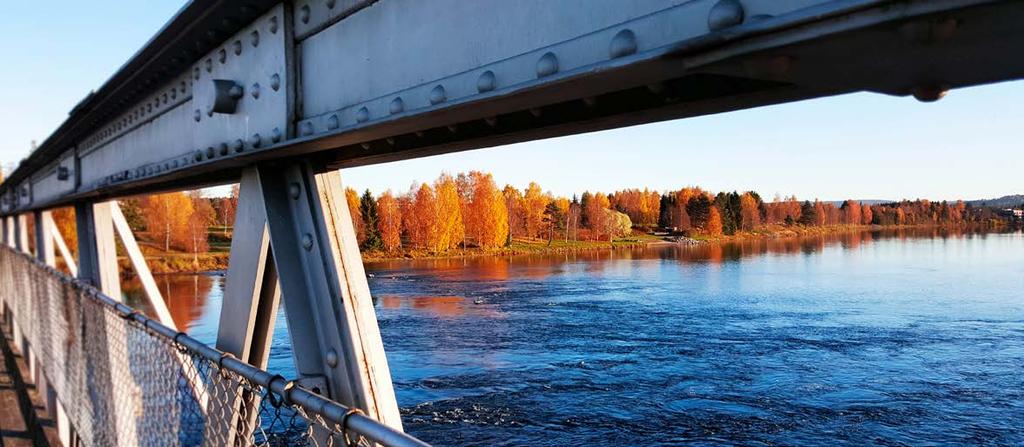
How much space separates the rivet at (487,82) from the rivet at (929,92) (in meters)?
0.92

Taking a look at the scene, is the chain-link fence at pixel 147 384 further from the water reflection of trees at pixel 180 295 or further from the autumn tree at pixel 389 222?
the autumn tree at pixel 389 222

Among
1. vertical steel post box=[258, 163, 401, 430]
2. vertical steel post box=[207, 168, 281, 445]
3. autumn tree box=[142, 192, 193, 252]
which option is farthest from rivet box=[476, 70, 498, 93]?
autumn tree box=[142, 192, 193, 252]

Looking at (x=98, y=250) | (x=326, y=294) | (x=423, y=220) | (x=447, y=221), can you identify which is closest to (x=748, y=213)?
(x=447, y=221)

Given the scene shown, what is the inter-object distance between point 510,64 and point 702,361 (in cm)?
1788

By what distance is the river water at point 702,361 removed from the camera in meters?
13.8

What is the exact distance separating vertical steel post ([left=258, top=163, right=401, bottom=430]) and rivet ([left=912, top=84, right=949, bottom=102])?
183 cm

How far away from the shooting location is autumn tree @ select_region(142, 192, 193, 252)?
60.3 meters

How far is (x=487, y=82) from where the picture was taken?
5.92ft

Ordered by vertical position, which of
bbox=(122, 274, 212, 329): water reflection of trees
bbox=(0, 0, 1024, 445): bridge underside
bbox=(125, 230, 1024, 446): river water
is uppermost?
bbox=(0, 0, 1024, 445): bridge underside

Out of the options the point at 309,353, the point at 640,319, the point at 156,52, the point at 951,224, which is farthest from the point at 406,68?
the point at 951,224

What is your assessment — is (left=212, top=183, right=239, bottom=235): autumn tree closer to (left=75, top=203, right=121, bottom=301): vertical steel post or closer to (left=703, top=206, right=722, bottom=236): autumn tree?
(left=703, top=206, right=722, bottom=236): autumn tree

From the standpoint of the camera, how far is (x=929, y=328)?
22.7m

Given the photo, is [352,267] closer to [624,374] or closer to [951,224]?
[624,374]

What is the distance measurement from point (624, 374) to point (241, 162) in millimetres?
15300
